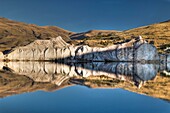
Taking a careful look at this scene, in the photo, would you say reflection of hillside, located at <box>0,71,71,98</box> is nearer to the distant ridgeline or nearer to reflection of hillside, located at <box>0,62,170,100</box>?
reflection of hillside, located at <box>0,62,170,100</box>

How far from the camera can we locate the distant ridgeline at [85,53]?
8919 cm

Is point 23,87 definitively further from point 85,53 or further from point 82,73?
point 85,53

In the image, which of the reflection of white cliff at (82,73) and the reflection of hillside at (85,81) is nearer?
the reflection of hillside at (85,81)

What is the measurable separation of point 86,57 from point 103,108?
83.1 meters

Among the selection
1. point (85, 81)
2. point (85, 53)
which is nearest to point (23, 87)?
point (85, 81)

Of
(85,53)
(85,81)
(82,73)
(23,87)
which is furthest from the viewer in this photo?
(85,53)

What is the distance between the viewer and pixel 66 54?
99625mm

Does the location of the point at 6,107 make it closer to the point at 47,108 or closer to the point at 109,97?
the point at 47,108

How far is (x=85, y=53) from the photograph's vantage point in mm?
98375

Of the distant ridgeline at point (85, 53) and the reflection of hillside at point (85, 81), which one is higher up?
the distant ridgeline at point (85, 53)

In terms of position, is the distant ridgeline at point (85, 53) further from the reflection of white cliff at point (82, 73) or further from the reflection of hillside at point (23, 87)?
the reflection of hillside at point (23, 87)

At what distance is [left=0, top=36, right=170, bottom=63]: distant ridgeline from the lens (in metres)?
89.2

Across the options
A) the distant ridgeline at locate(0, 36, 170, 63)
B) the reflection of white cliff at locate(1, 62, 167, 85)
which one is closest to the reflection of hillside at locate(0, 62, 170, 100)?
the reflection of white cliff at locate(1, 62, 167, 85)

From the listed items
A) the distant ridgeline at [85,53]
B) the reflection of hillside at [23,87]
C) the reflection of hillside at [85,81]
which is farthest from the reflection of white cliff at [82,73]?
the distant ridgeline at [85,53]
